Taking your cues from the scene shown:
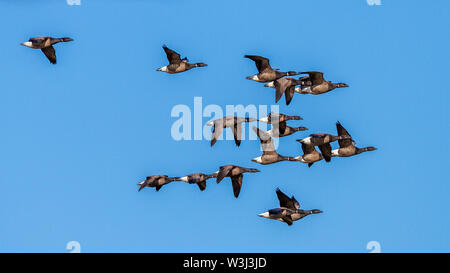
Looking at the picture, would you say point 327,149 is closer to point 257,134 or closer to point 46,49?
point 257,134

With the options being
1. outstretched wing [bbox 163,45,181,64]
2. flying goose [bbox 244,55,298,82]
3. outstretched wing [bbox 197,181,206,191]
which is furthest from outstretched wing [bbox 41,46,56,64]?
flying goose [bbox 244,55,298,82]

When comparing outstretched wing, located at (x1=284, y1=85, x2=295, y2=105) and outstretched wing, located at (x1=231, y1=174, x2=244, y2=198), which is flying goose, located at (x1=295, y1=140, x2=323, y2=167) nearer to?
outstretched wing, located at (x1=231, y1=174, x2=244, y2=198)

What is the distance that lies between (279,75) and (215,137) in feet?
33.2

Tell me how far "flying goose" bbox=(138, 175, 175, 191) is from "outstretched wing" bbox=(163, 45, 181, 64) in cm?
931

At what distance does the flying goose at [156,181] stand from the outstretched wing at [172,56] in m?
9.31

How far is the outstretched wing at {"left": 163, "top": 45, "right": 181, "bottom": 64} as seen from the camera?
11781cm

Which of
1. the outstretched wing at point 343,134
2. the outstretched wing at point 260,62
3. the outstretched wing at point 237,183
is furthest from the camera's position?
the outstretched wing at point 343,134

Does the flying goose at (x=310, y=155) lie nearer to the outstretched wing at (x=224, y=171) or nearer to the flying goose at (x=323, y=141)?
the flying goose at (x=323, y=141)

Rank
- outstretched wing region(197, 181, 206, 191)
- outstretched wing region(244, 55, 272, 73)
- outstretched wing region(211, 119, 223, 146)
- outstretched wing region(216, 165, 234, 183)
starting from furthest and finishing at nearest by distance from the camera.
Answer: outstretched wing region(197, 181, 206, 191) → outstretched wing region(244, 55, 272, 73) → outstretched wing region(216, 165, 234, 183) → outstretched wing region(211, 119, 223, 146)

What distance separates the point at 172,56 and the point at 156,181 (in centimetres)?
1010

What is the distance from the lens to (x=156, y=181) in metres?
118

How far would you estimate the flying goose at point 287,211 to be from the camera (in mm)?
116562

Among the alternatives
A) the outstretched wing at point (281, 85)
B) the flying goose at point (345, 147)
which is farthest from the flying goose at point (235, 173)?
the outstretched wing at point (281, 85)

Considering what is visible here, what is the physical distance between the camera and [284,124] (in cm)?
11831
